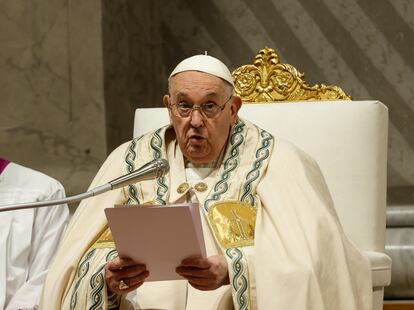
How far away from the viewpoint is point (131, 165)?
5.34 m

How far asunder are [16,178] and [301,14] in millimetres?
2860

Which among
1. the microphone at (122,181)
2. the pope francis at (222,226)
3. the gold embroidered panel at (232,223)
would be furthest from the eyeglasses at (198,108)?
the microphone at (122,181)

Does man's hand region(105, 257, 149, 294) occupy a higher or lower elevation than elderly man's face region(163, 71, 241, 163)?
lower

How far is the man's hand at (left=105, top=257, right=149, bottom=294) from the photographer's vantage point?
453 cm

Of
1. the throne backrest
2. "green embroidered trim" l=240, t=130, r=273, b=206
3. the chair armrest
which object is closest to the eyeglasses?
"green embroidered trim" l=240, t=130, r=273, b=206

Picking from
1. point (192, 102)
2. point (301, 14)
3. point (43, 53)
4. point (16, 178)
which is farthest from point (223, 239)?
point (301, 14)

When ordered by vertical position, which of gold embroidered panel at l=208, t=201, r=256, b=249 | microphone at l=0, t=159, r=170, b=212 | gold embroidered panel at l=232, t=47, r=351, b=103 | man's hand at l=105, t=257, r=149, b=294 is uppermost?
gold embroidered panel at l=232, t=47, r=351, b=103

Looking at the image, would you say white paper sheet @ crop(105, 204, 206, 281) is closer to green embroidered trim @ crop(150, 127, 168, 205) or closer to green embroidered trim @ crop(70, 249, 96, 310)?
green embroidered trim @ crop(70, 249, 96, 310)

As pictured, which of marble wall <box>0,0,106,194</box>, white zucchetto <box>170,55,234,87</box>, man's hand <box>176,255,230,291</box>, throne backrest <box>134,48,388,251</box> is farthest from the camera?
marble wall <box>0,0,106,194</box>

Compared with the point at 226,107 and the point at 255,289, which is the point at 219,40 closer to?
the point at 226,107

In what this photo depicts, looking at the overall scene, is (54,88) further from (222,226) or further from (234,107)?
(222,226)

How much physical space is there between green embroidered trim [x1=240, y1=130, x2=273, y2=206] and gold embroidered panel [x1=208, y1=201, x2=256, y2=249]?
0.20 feet

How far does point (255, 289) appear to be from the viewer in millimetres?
4773

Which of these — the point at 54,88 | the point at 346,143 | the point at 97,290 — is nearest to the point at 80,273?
the point at 97,290
